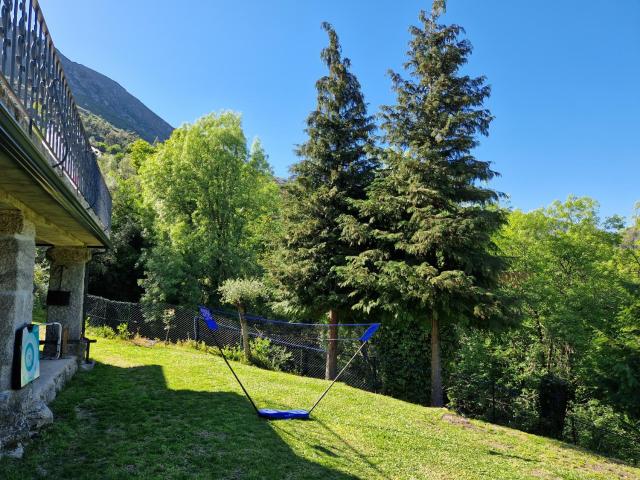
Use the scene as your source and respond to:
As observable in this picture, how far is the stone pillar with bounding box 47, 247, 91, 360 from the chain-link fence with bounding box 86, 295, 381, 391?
3962 mm

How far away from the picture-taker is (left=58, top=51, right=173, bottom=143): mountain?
136m

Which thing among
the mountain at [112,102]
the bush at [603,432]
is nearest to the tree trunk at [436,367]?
the bush at [603,432]

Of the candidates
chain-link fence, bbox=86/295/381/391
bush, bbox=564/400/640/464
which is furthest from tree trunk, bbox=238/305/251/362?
bush, bbox=564/400/640/464

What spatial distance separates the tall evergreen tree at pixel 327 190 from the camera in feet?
44.9

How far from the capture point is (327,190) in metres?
14.2

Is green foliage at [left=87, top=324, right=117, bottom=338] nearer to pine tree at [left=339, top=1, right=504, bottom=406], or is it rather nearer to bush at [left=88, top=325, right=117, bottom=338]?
Result: bush at [left=88, top=325, right=117, bottom=338]

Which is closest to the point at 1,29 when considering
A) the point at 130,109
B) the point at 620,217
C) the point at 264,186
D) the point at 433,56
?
the point at 433,56

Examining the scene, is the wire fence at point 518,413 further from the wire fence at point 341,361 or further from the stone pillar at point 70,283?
the stone pillar at point 70,283

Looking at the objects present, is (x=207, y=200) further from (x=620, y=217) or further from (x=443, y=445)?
(x=620, y=217)

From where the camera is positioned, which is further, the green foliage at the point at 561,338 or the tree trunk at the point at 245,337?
the tree trunk at the point at 245,337

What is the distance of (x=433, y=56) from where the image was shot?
42.5ft

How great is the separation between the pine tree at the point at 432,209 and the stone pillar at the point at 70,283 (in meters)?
6.74

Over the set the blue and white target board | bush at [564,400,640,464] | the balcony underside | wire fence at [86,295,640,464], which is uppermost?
the balcony underside

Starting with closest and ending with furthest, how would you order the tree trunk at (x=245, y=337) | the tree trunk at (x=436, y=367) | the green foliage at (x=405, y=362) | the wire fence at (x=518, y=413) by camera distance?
the tree trunk at (x=436, y=367) → the wire fence at (x=518, y=413) → the tree trunk at (x=245, y=337) → the green foliage at (x=405, y=362)
